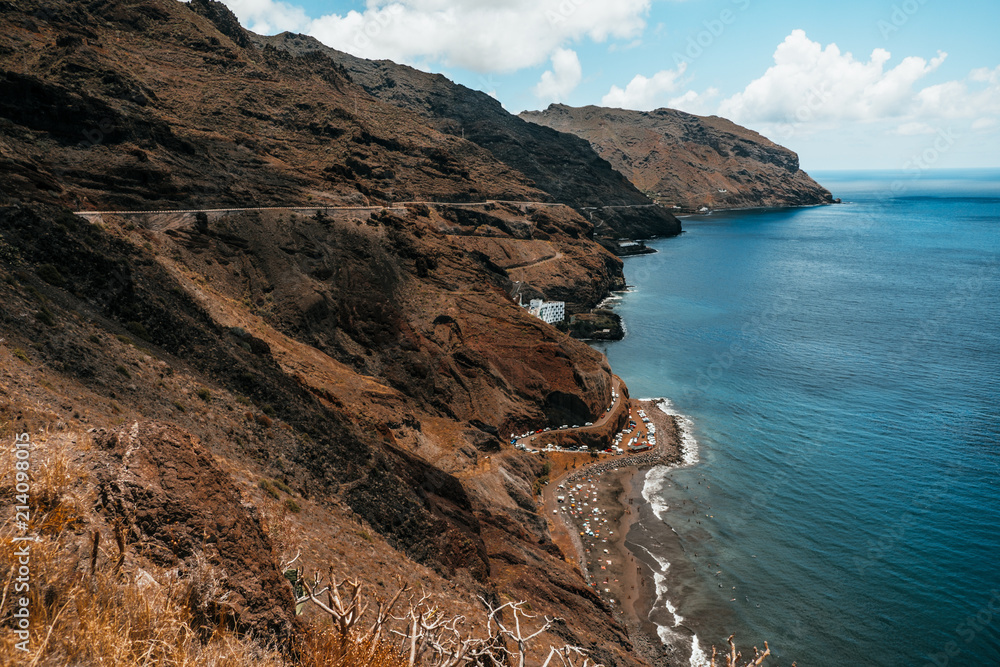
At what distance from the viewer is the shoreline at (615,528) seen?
118 ft

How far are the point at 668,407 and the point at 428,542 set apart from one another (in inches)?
1983

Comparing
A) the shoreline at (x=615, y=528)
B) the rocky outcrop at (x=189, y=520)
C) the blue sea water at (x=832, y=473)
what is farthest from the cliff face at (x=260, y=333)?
the blue sea water at (x=832, y=473)

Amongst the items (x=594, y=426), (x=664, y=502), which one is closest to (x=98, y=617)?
(x=664, y=502)

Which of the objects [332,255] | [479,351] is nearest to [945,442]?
[479,351]

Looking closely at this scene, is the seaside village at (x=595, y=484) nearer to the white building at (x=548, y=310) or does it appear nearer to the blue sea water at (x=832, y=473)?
the blue sea water at (x=832, y=473)

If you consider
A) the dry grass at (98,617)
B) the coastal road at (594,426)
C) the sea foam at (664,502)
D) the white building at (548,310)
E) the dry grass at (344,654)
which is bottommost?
the sea foam at (664,502)

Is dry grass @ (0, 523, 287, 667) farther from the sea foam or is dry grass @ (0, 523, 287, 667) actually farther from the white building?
the white building

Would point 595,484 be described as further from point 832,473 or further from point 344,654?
point 344,654

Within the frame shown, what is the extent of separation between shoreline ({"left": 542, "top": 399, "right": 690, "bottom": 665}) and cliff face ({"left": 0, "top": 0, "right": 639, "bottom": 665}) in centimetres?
419

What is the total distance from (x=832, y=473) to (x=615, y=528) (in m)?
22.8

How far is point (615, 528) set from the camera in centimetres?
4478

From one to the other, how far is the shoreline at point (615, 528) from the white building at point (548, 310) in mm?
33775

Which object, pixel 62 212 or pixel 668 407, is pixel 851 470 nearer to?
pixel 668 407

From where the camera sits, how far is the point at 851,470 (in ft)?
171
